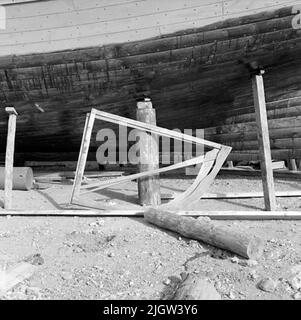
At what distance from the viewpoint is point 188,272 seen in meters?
3.32

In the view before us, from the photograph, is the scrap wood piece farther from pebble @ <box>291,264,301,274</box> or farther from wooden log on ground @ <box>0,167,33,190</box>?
wooden log on ground @ <box>0,167,33,190</box>

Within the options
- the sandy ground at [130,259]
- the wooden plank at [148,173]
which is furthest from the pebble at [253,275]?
the wooden plank at [148,173]

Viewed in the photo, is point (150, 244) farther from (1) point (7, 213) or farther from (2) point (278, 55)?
(2) point (278, 55)

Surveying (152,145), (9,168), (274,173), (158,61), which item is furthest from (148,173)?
(274,173)

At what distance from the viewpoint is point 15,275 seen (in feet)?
10.5

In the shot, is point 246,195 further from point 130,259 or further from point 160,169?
point 130,259

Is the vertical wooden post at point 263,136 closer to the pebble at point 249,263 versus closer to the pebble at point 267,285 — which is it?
the pebble at point 249,263

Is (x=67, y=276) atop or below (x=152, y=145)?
below

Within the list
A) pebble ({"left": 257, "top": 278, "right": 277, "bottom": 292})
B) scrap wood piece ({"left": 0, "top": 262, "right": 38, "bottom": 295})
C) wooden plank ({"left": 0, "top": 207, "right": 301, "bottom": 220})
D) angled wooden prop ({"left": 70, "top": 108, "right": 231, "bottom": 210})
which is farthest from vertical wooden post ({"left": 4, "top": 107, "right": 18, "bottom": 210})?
pebble ({"left": 257, "top": 278, "right": 277, "bottom": 292})

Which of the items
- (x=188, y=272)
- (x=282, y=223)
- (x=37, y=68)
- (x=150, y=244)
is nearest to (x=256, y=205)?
(x=282, y=223)

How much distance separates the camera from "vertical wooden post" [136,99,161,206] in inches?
217

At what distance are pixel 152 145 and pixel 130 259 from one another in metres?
2.18

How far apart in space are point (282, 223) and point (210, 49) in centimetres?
230

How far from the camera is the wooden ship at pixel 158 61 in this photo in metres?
5.09
